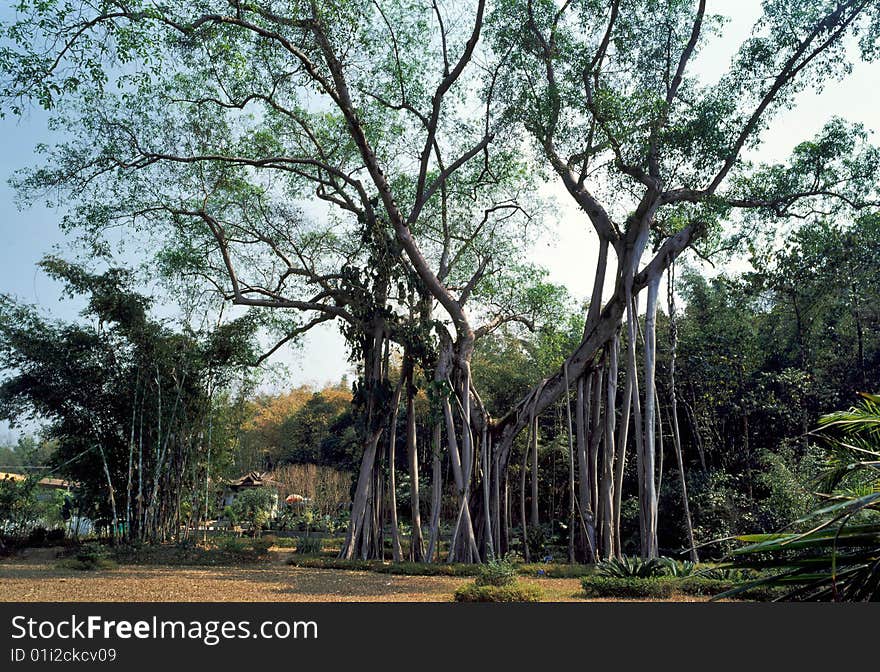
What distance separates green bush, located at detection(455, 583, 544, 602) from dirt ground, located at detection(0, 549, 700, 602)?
334 millimetres

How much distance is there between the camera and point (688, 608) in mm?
2920

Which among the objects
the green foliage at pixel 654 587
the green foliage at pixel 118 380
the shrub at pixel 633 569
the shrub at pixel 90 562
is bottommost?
the shrub at pixel 90 562

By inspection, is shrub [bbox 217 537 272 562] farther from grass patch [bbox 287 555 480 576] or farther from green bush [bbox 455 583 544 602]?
green bush [bbox 455 583 544 602]

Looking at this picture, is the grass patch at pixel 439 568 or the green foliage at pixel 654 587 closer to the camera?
the green foliage at pixel 654 587

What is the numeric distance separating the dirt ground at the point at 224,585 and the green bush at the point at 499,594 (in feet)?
1.10

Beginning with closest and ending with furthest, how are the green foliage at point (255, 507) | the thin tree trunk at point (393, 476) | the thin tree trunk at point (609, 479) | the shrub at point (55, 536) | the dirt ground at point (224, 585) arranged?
the dirt ground at point (224, 585)
the thin tree trunk at point (609, 479)
the thin tree trunk at point (393, 476)
the shrub at point (55, 536)
the green foliage at point (255, 507)

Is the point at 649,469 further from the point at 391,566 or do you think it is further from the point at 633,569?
the point at 391,566

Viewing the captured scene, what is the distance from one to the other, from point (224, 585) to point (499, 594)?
310 centimetres

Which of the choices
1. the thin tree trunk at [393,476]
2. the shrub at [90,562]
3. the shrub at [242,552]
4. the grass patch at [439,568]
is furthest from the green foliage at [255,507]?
the shrub at [90,562]

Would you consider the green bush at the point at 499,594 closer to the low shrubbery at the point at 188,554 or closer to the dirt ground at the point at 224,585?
the dirt ground at the point at 224,585

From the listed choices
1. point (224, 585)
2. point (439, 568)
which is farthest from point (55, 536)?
point (439, 568)

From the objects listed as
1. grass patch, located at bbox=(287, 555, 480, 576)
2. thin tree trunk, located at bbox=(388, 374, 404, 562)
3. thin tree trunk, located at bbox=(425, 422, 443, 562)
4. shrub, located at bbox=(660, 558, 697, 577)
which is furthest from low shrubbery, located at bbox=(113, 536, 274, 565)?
shrub, located at bbox=(660, 558, 697, 577)

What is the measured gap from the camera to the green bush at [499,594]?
5.50m

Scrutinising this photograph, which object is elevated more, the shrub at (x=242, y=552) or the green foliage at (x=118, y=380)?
the green foliage at (x=118, y=380)
